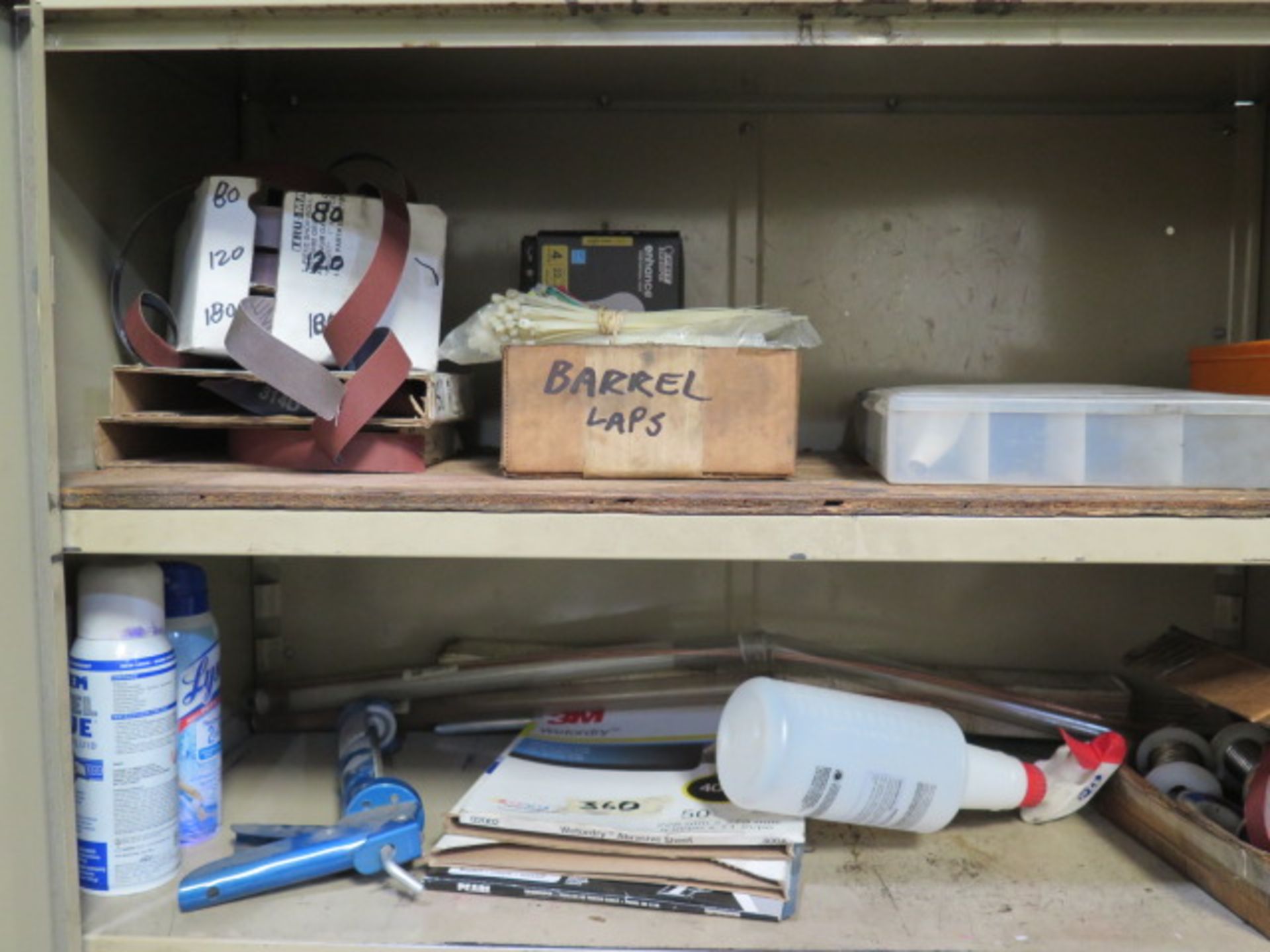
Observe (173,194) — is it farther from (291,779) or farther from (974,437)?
(974,437)

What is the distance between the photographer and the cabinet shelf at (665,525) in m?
0.70

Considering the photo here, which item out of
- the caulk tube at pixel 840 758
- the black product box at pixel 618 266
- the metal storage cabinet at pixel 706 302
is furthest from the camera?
the black product box at pixel 618 266

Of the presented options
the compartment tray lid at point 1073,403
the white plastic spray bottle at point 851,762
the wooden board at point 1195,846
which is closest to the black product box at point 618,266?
the compartment tray lid at point 1073,403

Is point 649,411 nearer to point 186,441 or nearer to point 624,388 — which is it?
point 624,388

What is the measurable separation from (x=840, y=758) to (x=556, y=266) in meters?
0.51

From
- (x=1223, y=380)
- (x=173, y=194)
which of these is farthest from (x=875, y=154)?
(x=173, y=194)

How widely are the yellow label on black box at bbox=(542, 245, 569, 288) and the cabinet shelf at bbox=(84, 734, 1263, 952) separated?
0.49 meters

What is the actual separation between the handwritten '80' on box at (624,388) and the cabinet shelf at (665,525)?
0.25 ft

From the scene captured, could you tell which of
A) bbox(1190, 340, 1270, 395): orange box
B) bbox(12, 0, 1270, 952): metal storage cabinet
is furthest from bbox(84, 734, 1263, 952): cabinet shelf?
bbox(1190, 340, 1270, 395): orange box

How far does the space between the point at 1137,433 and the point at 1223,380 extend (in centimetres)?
22

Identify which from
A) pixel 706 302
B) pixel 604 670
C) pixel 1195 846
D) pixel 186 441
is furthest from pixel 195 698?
pixel 1195 846

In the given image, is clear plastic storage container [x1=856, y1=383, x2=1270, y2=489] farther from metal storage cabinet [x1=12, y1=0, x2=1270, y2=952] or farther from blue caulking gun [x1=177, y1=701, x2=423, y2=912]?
blue caulking gun [x1=177, y1=701, x2=423, y2=912]

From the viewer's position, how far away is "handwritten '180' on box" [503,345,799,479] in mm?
770

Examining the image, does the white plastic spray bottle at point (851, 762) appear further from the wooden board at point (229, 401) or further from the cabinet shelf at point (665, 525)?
the wooden board at point (229, 401)
